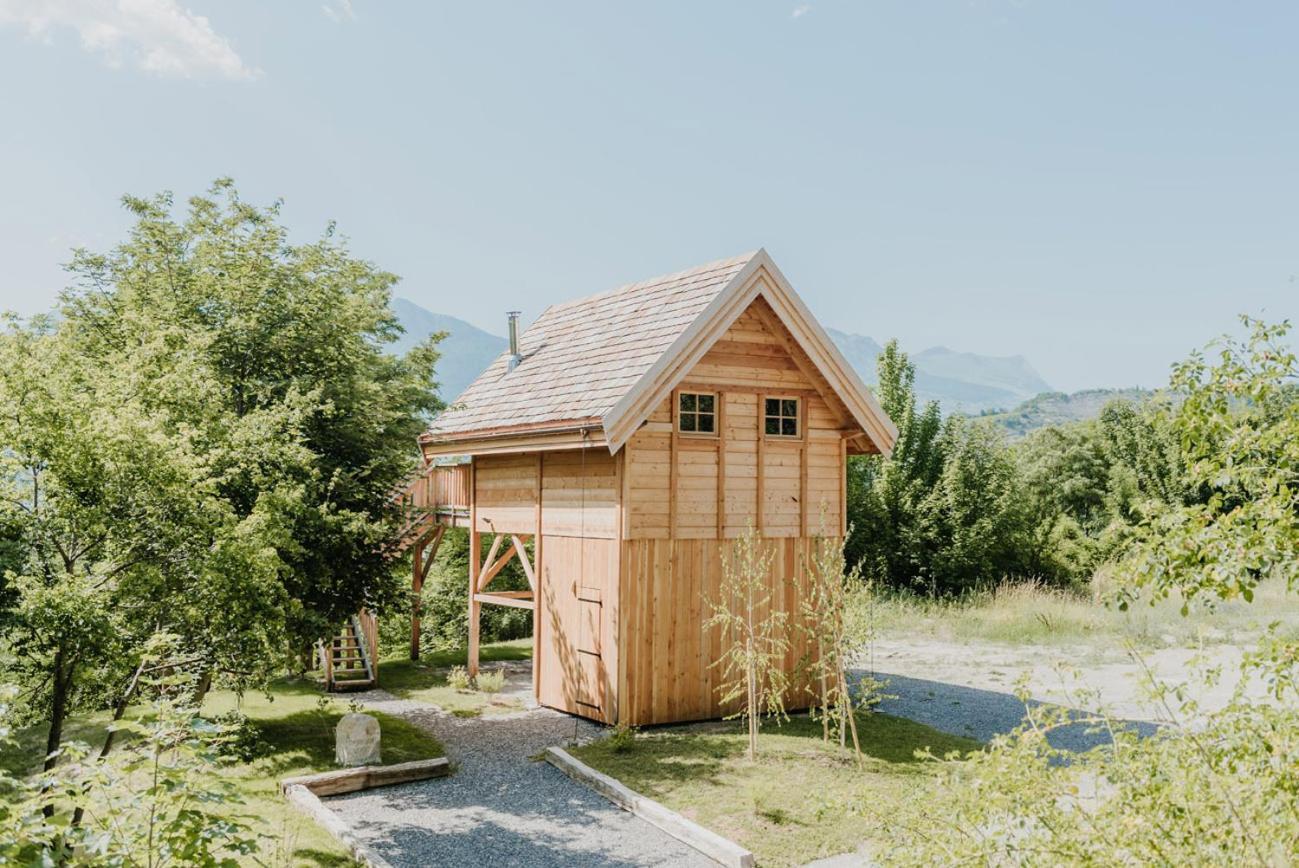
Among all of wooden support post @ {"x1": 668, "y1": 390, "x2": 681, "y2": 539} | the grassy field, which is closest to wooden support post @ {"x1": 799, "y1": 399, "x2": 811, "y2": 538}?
wooden support post @ {"x1": 668, "y1": 390, "x2": 681, "y2": 539}

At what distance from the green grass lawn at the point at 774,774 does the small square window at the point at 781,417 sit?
4.45 meters

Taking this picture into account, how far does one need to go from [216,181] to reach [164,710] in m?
13.8

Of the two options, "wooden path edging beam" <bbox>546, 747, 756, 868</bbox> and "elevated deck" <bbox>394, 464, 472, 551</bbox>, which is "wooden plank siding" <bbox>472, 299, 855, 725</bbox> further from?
"elevated deck" <bbox>394, 464, 472, 551</bbox>

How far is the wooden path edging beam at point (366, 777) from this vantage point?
10.6 meters

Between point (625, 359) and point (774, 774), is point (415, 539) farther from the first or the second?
point (774, 774)

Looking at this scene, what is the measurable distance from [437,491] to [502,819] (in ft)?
36.2

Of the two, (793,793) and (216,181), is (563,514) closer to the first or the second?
(793,793)

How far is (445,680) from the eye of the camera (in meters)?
18.1

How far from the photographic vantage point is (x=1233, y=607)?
24797 millimetres

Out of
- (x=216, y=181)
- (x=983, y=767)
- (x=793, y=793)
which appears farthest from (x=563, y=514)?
(x=983, y=767)

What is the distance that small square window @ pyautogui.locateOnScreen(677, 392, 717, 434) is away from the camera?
544 inches

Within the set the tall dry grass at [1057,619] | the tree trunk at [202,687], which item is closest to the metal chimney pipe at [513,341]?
the tree trunk at [202,687]

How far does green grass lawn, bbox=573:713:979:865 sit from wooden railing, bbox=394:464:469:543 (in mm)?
7661

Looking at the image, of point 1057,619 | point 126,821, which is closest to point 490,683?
point 126,821
